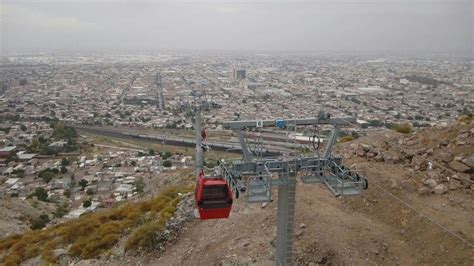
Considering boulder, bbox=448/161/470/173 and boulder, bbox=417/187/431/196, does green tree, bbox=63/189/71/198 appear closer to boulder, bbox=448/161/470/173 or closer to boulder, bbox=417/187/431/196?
boulder, bbox=417/187/431/196

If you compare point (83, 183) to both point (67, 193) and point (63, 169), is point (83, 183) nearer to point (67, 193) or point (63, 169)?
point (67, 193)

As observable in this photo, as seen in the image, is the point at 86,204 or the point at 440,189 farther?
the point at 86,204

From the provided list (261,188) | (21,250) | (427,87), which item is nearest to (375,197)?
(261,188)

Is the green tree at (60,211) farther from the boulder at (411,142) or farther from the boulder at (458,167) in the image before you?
the boulder at (458,167)

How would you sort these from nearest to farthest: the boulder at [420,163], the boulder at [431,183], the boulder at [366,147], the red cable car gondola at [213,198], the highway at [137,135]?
the red cable car gondola at [213,198] < the boulder at [431,183] < the boulder at [420,163] < the boulder at [366,147] < the highway at [137,135]

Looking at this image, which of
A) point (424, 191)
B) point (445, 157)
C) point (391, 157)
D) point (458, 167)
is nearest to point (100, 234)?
point (391, 157)

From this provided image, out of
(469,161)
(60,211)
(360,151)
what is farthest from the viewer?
(60,211)

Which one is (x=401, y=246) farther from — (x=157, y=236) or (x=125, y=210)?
(x=125, y=210)

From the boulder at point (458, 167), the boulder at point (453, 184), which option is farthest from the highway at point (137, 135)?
the boulder at point (453, 184)
